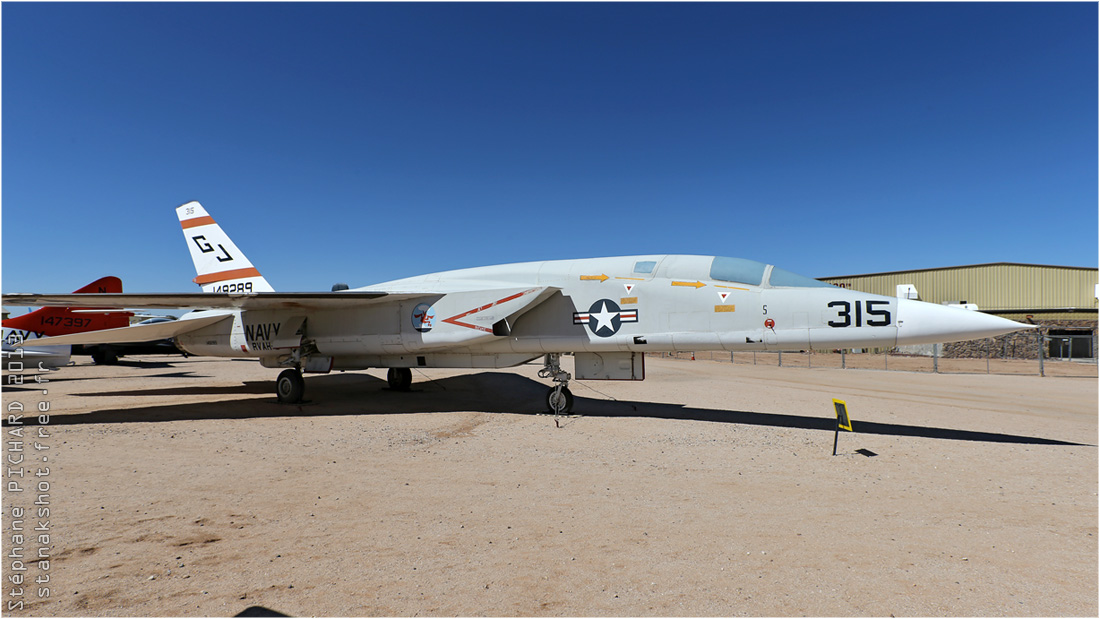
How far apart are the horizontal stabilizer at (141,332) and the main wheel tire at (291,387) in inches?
90.5

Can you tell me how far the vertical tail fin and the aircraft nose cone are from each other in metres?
13.7

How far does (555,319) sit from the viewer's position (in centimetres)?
886

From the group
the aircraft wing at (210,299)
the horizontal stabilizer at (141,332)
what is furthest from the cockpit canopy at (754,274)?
the horizontal stabilizer at (141,332)

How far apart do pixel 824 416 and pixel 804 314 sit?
281 cm

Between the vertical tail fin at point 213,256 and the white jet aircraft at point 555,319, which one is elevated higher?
the vertical tail fin at point 213,256

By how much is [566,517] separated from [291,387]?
8.53 metres

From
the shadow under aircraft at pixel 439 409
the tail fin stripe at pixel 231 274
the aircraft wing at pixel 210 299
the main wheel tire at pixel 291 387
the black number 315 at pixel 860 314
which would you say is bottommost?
the shadow under aircraft at pixel 439 409

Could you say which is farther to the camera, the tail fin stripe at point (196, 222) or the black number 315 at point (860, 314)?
the tail fin stripe at point (196, 222)

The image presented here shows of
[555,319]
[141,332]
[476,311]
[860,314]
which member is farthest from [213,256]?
[860,314]

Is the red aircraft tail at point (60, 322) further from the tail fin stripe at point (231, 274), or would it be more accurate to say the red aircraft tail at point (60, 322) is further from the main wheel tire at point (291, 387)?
the main wheel tire at point (291, 387)

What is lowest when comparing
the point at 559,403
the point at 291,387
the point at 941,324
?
the point at 559,403

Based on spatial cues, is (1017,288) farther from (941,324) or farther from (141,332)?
(141,332)

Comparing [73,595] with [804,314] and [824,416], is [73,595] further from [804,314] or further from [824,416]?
[824,416]

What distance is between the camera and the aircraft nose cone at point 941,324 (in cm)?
→ 627
